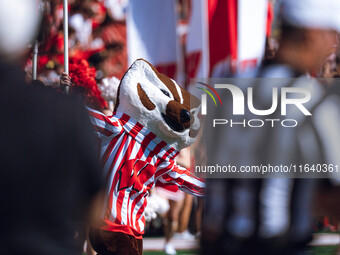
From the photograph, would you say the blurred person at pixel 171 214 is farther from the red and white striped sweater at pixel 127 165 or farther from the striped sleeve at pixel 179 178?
the red and white striped sweater at pixel 127 165

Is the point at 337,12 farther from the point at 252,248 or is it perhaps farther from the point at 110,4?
the point at 110,4

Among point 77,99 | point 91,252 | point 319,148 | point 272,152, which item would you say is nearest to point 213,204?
point 272,152

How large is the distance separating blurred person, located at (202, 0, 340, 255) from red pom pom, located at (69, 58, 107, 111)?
5.21 feet

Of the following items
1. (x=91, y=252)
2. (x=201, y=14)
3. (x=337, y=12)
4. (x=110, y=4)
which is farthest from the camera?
(x=110, y=4)

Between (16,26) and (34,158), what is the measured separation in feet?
0.90

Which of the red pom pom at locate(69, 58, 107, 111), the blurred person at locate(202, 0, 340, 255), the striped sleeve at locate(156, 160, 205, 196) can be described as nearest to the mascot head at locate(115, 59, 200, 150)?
the striped sleeve at locate(156, 160, 205, 196)

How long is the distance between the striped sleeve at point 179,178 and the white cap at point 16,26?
193cm

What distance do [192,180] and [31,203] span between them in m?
1.98

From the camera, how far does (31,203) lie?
4.07 feet

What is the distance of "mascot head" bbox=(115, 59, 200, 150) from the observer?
3.07 m

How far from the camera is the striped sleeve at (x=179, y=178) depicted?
3127 millimetres

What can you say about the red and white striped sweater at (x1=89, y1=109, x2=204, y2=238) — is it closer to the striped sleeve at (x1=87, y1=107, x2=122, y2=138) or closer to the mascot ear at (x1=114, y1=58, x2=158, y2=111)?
the striped sleeve at (x1=87, y1=107, x2=122, y2=138)

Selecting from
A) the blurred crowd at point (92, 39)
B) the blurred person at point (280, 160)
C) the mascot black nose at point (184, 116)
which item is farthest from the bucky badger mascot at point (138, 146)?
the blurred person at point (280, 160)

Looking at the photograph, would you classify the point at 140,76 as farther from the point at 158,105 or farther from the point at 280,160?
the point at 280,160
